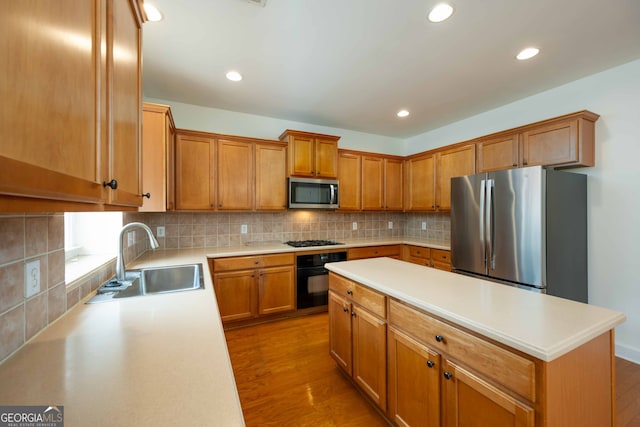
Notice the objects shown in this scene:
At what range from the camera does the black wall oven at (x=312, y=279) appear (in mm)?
3170

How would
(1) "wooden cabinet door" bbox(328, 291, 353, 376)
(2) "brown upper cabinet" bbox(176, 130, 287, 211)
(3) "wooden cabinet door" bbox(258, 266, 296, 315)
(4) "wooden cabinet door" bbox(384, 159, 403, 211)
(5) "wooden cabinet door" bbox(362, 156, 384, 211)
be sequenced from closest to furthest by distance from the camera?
(1) "wooden cabinet door" bbox(328, 291, 353, 376), (2) "brown upper cabinet" bbox(176, 130, 287, 211), (3) "wooden cabinet door" bbox(258, 266, 296, 315), (5) "wooden cabinet door" bbox(362, 156, 384, 211), (4) "wooden cabinet door" bbox(384, 159, 403, 211)

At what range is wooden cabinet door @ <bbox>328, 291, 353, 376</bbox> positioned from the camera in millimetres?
1860

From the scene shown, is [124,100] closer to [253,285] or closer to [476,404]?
[476,404]

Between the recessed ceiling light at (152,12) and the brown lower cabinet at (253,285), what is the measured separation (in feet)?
6.83

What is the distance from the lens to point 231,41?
6.48ft

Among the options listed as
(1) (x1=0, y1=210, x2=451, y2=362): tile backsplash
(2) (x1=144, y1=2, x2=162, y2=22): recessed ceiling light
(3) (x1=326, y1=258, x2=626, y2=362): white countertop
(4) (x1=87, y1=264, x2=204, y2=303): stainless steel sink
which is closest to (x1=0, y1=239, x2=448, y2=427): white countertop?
(1) (x1=0, y1=210, x2=451, y2=362): tile backsplash

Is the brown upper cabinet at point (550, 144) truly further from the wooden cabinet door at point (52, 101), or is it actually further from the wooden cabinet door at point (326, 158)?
the wooden cabinet door at point (52, 101)

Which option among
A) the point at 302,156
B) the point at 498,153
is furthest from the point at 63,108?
the point at 498,153

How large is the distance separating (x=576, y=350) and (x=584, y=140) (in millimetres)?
2379

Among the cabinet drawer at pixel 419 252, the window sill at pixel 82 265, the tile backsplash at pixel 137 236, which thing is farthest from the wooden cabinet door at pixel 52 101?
the cabinet drawer at pixel 419 252

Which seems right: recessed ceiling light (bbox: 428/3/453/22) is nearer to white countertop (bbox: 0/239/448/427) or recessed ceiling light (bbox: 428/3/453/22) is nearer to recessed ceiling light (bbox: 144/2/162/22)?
recessed ceiling light (bbox: 144/2/162/22)

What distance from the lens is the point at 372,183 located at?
397 cm

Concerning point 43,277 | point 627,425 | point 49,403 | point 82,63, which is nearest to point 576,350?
point 627,425

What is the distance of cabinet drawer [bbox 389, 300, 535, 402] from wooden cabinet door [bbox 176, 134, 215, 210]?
244cm
